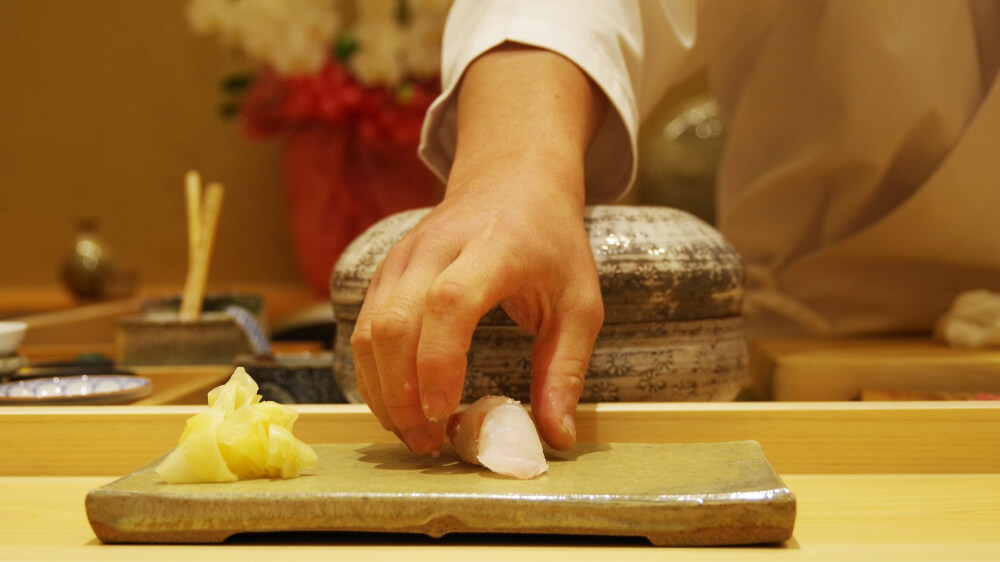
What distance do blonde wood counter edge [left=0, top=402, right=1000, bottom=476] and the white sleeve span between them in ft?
0.87

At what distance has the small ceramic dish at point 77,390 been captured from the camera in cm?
73

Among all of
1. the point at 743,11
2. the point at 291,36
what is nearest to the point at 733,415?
the point at 743,11

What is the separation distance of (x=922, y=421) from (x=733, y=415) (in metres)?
0.12

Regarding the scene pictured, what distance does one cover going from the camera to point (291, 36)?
6.19ft

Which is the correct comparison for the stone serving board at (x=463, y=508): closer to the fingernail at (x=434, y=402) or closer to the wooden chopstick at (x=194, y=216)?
the fingernail at (x=434, y=402)

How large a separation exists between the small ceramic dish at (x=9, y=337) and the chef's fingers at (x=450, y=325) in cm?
50

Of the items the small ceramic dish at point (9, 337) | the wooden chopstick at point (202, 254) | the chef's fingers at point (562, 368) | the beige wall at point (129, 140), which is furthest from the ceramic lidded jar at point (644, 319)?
the beige wall at point (129, 140)

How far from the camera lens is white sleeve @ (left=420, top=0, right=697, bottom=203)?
0.74 meters

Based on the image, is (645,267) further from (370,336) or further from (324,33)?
(324,33)

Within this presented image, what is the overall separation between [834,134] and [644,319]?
0.50 m

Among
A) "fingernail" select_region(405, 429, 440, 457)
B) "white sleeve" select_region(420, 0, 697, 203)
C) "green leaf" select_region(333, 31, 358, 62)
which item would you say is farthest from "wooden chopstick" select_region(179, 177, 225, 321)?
"green leaf" select_region(333, 31, 358, 62)

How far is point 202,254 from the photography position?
1177mm

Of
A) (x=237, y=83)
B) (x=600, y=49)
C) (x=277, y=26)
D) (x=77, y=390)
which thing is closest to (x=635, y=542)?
(x=600, y=49)

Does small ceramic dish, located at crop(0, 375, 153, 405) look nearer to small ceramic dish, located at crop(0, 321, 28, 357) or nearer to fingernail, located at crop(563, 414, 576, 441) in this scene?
small ceramic dish, located at crop(0, 321, 28, 357)
